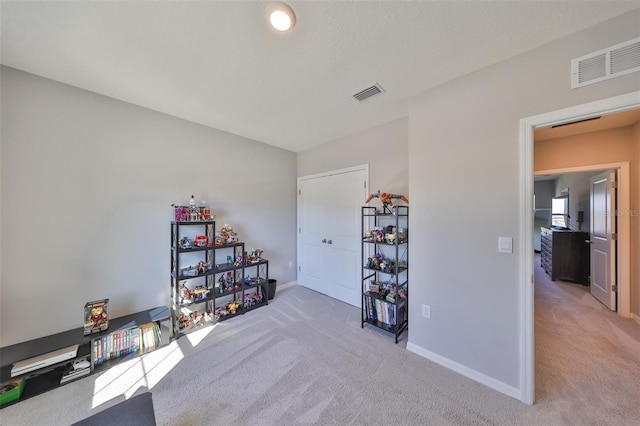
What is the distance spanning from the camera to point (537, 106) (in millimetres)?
1506

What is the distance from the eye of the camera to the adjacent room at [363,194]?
4.49 feet

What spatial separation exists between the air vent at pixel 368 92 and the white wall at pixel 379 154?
0.72 m

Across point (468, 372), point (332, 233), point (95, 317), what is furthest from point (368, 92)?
point (95, 317)

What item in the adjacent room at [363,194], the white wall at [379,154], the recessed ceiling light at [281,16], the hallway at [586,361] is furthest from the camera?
the white wall at [379,154]

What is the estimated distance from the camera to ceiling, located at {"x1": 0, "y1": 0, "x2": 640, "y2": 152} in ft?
4.09

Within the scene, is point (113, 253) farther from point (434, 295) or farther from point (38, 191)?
point (434, 295)

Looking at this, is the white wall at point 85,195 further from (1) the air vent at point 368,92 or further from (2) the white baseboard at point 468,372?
(2) the white baseboard at point 468,372

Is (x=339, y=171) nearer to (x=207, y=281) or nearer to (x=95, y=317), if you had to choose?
(x=207, y=281)

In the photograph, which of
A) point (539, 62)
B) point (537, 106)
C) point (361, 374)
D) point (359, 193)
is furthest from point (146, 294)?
point (539, 62)

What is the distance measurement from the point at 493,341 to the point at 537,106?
1815 mm

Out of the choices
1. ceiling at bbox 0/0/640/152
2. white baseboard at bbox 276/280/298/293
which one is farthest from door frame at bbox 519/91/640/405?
white baseboard at bbox 276/280/298/293

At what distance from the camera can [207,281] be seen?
2812 millimetres

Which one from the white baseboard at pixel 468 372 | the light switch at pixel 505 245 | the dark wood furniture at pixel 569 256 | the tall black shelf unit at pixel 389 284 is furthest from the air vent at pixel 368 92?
the dark wood furniture at pixel 569 256

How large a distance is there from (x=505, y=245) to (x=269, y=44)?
232cm
